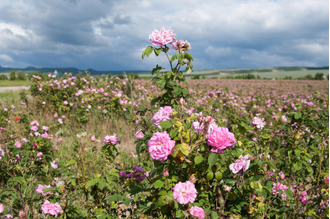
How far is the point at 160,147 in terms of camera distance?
106 cm

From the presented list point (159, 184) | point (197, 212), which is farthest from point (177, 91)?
point (197, 212)

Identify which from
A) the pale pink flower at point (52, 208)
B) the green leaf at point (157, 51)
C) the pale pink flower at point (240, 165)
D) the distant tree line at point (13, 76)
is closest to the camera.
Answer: the pale pink flower at point (240, 165)

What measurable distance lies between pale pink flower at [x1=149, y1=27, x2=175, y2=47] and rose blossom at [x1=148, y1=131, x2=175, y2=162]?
2.68ft

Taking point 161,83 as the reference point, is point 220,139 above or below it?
below

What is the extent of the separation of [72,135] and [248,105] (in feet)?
20.3

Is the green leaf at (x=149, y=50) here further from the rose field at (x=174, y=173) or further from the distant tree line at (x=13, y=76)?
the distant tree line at (x=13, y=76)

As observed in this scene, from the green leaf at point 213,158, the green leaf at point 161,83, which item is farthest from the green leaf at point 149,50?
the green leaf at point 213,158

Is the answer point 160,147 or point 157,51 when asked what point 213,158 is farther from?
point 157,51

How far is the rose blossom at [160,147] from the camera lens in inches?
41.9

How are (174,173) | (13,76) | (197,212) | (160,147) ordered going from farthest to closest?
(13,76), (174,173), (197,212), (160,147)

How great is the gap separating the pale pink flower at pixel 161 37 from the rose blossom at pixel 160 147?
82 centimetres

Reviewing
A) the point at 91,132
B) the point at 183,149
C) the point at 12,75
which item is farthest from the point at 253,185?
the point at 12,75

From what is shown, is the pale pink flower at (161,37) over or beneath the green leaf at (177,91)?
over

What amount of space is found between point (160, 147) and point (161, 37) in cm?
91
